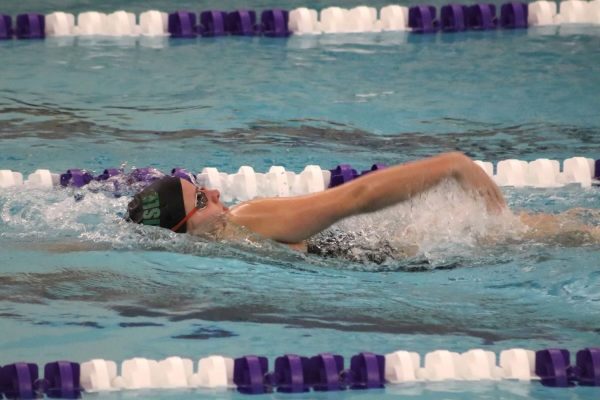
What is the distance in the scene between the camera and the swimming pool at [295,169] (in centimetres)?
385

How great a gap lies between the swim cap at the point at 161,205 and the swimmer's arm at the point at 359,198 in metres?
0.21

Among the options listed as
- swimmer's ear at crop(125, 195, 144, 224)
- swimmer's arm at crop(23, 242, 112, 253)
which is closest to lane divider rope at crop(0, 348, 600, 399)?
swimmer's ear at crop(125, 195, 144, 224)

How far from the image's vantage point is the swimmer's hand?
163 inches

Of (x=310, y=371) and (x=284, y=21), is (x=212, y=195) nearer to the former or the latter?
(x=310, y=371)

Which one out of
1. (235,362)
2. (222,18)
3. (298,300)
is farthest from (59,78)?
(235,362)

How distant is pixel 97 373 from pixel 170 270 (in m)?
0.88

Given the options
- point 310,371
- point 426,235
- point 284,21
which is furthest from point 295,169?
point 284,21

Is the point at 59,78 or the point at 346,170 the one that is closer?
the point at 346,170

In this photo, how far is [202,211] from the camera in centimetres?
427

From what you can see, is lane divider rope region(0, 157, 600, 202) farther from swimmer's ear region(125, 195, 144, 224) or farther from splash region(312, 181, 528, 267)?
swimmer's ear region(125, 195, 144, 224)

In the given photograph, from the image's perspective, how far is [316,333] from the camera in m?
3.83

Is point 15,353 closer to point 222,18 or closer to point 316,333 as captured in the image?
point 316,333

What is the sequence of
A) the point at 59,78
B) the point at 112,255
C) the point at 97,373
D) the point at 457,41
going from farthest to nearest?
the point at 457,41 → the point at 59,78 → the point at 112,255 → the point at 97,373

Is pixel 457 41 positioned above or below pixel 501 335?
above
